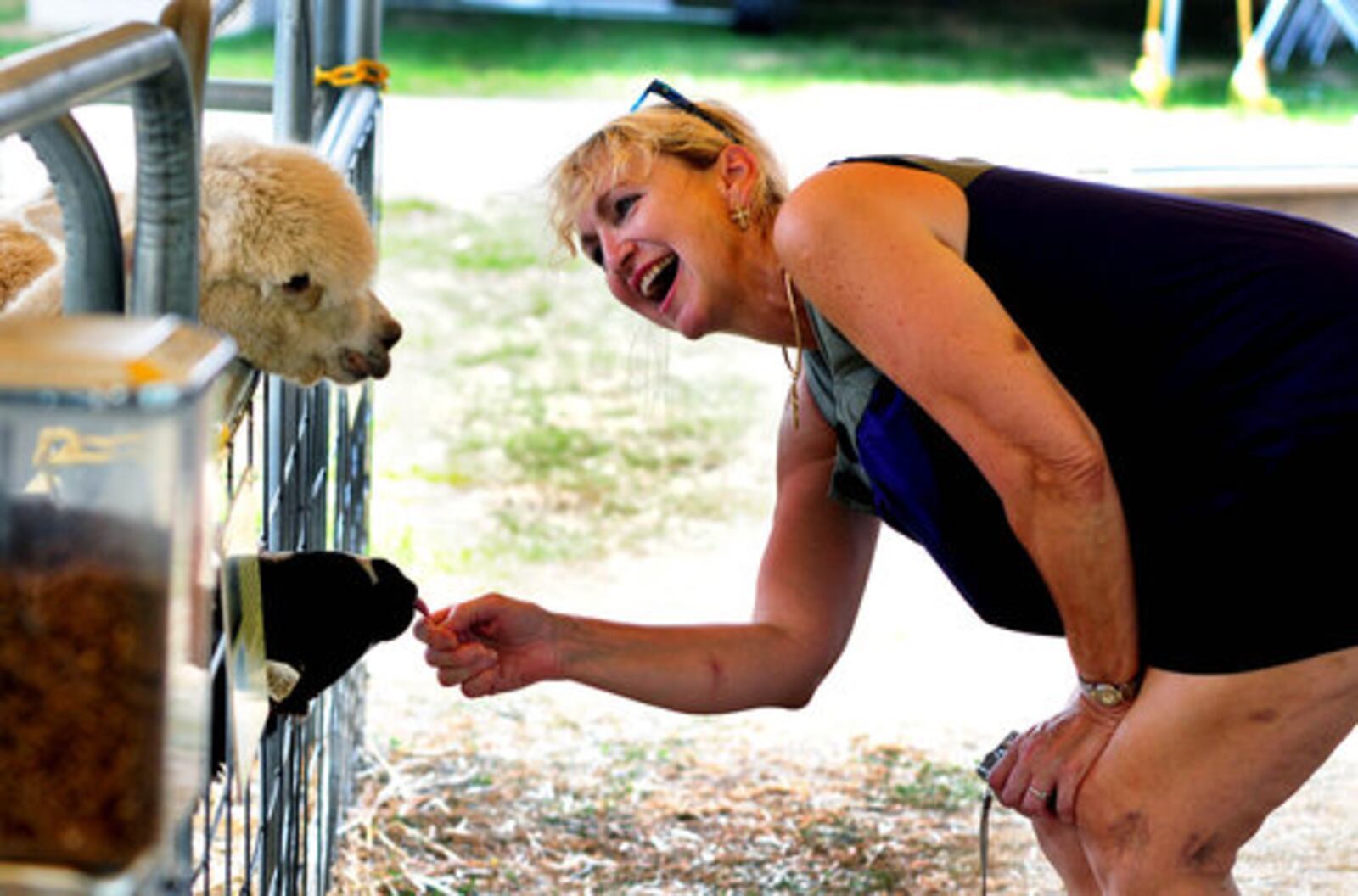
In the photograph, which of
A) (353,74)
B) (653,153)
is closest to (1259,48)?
(353,74)

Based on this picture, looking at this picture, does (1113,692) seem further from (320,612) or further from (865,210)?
(320,612)

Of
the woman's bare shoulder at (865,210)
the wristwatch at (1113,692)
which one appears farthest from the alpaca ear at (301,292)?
the wristwatch at (1113,692)

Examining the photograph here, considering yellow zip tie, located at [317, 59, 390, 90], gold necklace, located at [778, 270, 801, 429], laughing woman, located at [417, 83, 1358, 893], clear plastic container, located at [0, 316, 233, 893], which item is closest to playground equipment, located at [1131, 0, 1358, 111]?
yellow zip tie, located at [317, 59, 390, 90]

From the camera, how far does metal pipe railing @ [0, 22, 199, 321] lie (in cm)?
101

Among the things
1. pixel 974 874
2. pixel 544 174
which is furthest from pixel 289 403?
pixel 974 874

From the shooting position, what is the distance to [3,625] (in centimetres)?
80

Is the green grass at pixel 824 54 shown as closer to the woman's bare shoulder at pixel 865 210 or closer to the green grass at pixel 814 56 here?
the green grass at pixel 814 56

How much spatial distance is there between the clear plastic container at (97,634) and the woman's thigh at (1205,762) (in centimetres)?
114

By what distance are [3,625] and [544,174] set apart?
4.24 feet

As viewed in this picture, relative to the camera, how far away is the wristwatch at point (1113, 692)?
5.88 feet

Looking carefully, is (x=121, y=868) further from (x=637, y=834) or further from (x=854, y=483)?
(x=637, y=834)

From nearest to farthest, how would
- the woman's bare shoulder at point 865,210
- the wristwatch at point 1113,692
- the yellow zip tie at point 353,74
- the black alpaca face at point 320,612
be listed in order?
the black alpaca face at point 320,612 < the woman's bare shoulder at point 865,210 < the wristwatch at point 1113,692 < the yellow zip tie at point 353,74

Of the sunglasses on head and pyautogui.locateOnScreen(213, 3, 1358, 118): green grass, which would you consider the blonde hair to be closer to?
the sunglasses on head

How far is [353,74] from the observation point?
285 centimetres
